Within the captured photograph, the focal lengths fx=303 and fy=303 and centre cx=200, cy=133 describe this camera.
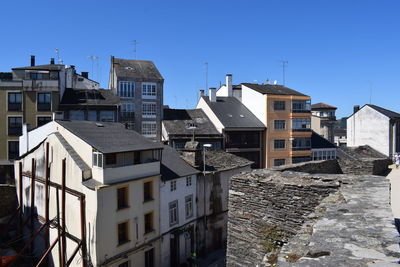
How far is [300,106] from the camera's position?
148ft

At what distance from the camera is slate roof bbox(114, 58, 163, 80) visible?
131 ft

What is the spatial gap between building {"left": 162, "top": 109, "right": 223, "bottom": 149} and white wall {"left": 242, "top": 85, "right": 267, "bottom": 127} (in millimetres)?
7556

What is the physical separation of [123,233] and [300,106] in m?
34.1

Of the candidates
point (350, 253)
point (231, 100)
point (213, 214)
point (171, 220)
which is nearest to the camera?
point (350, 253)

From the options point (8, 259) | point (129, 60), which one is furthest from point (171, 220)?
point (129, 60)

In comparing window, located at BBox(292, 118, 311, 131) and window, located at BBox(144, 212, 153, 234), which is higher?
window, located at BBox(292, 118, 311, 131)

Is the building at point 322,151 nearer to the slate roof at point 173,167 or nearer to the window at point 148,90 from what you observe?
the window at point 148,90

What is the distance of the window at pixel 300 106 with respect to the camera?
4478cm

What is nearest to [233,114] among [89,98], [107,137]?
[89,98]

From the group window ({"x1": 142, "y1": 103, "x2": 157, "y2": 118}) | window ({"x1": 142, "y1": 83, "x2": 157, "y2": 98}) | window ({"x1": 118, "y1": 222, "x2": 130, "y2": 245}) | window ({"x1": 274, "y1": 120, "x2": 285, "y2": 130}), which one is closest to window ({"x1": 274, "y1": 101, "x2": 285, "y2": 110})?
window ({"x1": 274, "y1": 120, "x2": 285, "y2": 130})

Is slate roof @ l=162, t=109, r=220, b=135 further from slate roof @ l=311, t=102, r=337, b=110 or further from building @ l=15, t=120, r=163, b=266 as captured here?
slate roof @ l=311, t=102, r=337, b=110

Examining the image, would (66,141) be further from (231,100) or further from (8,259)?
(231,100)

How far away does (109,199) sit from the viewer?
18.3 metres

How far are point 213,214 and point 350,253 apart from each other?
24.3 m
